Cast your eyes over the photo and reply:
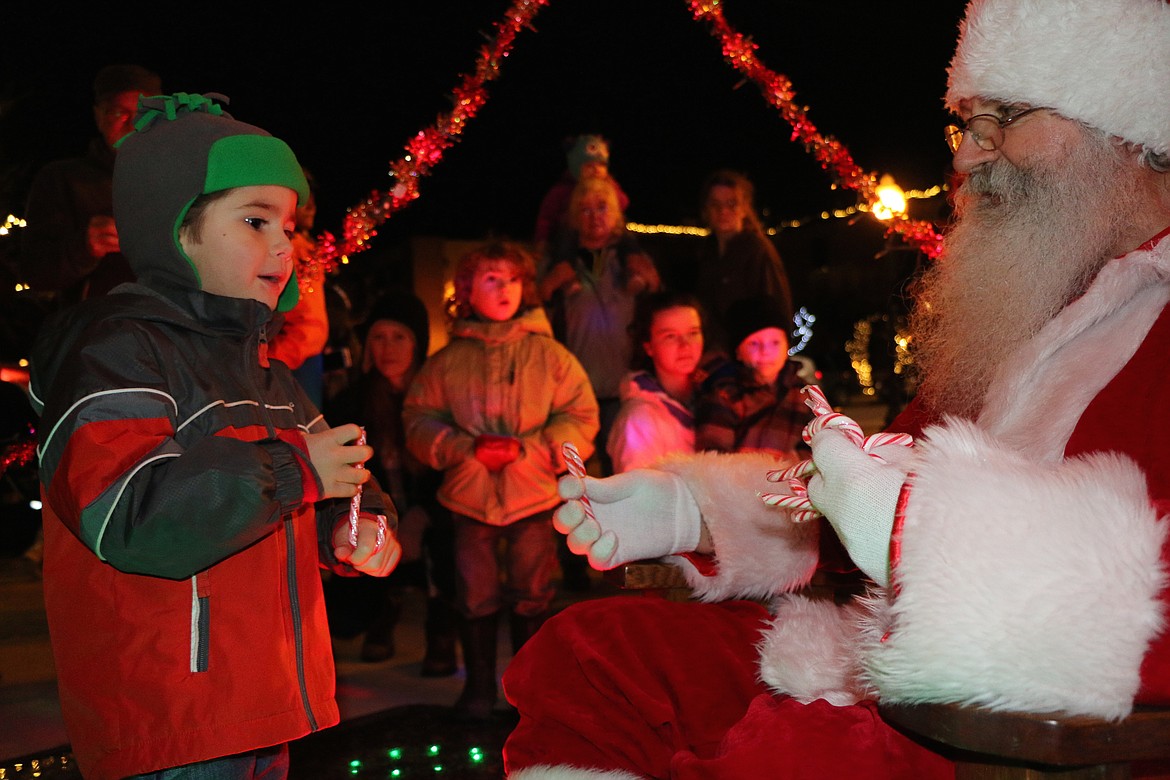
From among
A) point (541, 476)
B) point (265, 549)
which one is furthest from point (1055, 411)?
point (541, 476)

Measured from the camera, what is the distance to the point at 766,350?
14.8 feet

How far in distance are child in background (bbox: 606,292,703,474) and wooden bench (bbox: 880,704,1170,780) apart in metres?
2.92

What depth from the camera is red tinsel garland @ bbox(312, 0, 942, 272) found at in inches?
168

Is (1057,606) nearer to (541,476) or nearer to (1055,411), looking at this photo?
(1055,411)

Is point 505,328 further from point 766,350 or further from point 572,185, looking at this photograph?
point 572,185

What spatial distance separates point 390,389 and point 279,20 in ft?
7.62

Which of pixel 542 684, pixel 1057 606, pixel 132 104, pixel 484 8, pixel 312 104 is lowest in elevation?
pixel 542 684

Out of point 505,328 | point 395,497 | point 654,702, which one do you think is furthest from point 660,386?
point 654,702

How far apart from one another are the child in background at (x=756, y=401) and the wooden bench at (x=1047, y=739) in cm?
285

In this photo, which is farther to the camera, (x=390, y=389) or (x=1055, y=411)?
(x=390, y=389)

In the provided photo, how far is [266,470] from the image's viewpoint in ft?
6.04

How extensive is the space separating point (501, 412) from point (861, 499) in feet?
8.91

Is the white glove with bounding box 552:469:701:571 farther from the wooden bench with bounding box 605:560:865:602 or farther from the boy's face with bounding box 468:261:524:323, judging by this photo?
the boy's face with bounding box 468:261:524:323

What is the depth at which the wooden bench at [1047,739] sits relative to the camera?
1.21m
